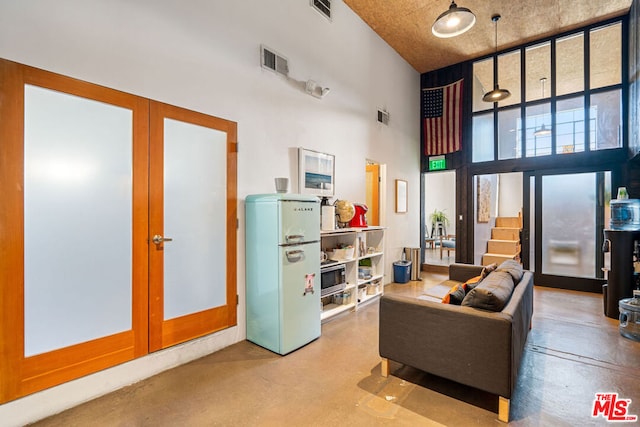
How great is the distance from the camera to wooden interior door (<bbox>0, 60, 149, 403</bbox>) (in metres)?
1.91

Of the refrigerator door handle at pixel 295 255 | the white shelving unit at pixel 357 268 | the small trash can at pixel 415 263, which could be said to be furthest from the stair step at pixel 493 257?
the refrigerator door handle at pixel 295 255

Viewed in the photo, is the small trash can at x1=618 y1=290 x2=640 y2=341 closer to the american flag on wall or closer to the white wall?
the white wall

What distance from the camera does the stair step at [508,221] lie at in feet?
23.5

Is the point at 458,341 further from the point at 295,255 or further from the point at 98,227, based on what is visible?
the point at 98,227

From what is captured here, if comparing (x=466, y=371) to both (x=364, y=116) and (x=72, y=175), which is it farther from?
(x=364, y=116)

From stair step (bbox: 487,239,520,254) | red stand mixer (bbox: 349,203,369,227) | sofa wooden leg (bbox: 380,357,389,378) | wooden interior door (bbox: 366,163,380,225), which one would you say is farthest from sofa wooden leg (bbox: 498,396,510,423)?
stair step (bbox: 487,239,520,254)

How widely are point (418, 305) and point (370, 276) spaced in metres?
2.45

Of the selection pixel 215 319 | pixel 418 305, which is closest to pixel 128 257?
pixel 215 319

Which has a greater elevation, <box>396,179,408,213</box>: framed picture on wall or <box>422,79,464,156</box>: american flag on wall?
<box>422,79,464,156</box>: american flag on wall

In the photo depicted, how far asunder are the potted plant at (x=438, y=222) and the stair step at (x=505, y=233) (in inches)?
98.5

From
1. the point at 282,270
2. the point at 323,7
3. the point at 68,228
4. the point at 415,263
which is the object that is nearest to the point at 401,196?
the point at 415,263

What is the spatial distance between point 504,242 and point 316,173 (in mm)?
5121

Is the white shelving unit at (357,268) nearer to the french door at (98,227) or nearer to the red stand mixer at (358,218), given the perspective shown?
the red stand mixer at (358,218)

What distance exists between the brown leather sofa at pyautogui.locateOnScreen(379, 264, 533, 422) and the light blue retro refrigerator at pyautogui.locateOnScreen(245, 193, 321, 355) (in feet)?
3.13
